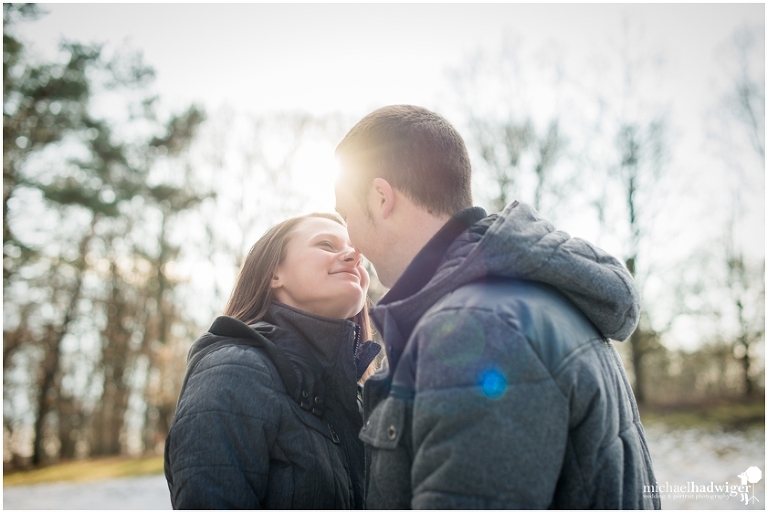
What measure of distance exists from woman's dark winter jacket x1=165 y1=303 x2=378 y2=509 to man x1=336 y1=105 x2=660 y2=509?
64 centimetres

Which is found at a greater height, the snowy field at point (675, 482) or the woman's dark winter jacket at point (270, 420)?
the woman's dark winter jacket at point (270, 420)

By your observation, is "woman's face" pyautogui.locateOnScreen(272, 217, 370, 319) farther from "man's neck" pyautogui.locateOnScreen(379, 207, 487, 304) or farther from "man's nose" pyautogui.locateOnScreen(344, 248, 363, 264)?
"man's neck" pyautogui.locateOnScreen(379, 207, 487, 304)

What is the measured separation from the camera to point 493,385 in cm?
136

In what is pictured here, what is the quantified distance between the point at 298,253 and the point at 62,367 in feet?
71.2

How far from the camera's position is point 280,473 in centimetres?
222

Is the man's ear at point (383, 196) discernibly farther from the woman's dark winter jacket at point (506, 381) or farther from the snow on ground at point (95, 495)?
the snow on ground at point (95, 495)

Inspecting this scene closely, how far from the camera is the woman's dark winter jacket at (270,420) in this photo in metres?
2.06

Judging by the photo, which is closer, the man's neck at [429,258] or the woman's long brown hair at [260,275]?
the man's neck at [429,258]

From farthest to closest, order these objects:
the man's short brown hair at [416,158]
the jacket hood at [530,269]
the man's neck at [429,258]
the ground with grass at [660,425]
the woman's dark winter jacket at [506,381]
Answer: the ground with grass at [660,425], the man's short brown hair at [416,158], the man's neck at [429,258], the jacket hood at [530,269], the woman's dark winter jacket at [506,381]

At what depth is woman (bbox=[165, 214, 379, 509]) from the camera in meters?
2.09

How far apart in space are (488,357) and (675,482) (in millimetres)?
11330

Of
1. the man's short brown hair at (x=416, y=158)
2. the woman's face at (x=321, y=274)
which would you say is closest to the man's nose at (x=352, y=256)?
the woman's face at (x=321, y=274)

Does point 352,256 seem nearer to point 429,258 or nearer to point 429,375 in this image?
point 429,258

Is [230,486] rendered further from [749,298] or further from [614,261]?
[749,298]
